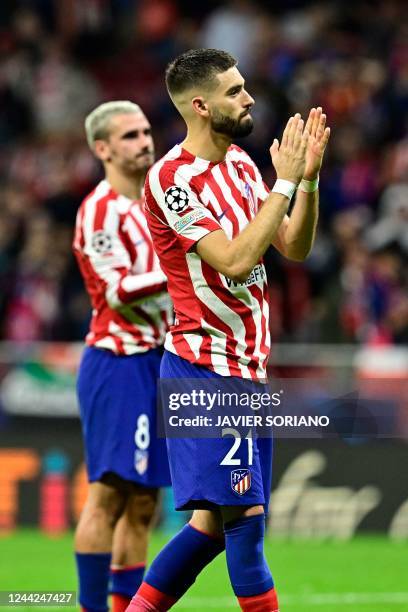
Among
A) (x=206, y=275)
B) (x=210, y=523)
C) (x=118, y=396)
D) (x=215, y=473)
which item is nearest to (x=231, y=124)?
(x=206, y=275)

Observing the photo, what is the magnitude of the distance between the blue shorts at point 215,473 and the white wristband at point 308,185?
0.83 meters

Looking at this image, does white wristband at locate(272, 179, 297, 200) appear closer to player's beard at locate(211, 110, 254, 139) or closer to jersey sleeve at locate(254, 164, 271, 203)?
player's beard at locate(211, 110, 254, 139)

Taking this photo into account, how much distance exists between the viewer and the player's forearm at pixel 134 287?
6.48 meters

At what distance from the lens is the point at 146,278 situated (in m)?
6.52

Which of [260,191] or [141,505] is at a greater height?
[260,191]

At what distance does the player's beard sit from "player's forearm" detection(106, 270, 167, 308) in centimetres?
119

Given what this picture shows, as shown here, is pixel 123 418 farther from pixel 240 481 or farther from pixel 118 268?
pixel 240 481

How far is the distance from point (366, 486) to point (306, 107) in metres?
Result: 4.83

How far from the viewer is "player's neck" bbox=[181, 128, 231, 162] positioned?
18.0 feet

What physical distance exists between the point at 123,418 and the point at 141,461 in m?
0.23

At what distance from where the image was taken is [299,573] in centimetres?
898

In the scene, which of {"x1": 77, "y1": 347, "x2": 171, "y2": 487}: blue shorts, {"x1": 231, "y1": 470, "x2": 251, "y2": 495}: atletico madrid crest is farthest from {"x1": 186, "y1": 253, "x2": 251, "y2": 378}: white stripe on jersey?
{"x1": 77, "y1": 347, "x2": 171, "y2": 487}: blue shorts

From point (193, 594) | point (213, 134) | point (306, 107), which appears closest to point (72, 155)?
point (306, 107)

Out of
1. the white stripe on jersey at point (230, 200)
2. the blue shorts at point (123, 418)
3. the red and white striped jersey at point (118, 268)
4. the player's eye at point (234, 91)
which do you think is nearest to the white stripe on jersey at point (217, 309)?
the white stripe on jersey at point (230, 200)
